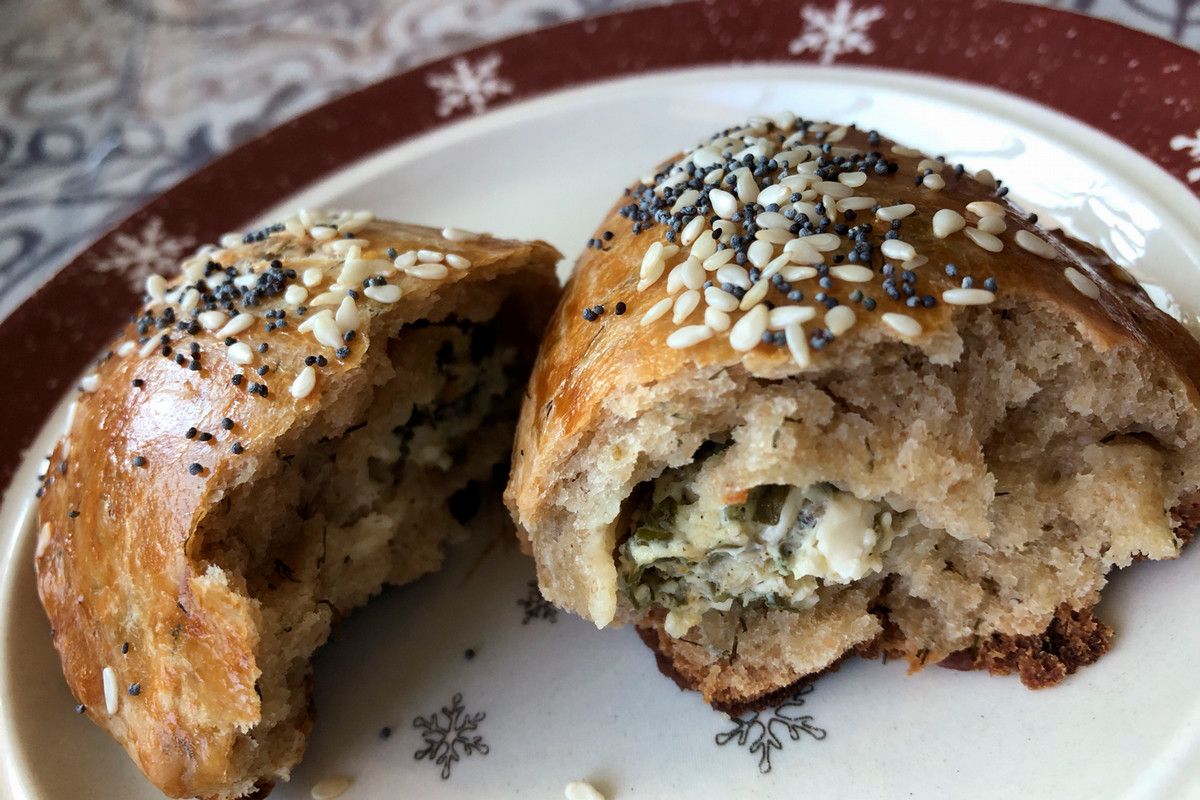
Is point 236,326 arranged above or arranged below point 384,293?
below

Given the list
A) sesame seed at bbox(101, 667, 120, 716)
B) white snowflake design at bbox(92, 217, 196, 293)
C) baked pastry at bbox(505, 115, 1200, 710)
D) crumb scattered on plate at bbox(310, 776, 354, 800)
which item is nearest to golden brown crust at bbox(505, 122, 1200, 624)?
baked pastry at bbox(505, 115, 1200, 710)

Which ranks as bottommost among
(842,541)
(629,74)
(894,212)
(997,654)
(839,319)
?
(997,654)

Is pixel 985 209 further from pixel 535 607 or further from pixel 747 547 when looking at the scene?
pixel 535 607

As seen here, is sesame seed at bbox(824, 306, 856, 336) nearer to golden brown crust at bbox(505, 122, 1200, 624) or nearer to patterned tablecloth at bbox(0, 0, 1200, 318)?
golden brown crust at bbox(505, 122, 1200, 624)

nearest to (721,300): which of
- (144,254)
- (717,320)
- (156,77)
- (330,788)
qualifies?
(717,320)

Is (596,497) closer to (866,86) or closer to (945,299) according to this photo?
(945,299)

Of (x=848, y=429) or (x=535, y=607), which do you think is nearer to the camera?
(x=848, y=429)

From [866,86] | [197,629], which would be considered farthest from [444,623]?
[866,86]
